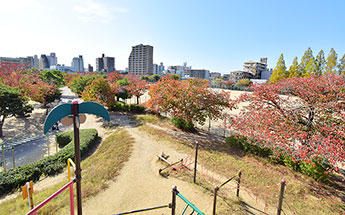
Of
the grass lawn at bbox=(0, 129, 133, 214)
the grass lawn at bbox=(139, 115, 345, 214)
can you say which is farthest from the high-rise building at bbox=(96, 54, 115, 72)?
the grass lawn at bbox=(139, 115, 345, 214)

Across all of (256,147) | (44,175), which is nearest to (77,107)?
(44,175)

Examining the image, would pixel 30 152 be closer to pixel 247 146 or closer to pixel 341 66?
pixel 247 146

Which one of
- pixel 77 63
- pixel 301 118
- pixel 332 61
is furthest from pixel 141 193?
pixel 77 63

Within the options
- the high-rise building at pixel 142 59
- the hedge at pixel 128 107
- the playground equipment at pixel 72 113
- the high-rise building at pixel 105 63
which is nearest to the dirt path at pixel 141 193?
the playground equipment at pixel 72 113

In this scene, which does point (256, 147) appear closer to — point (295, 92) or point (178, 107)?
point (295, 92)

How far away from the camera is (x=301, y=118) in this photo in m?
6.96

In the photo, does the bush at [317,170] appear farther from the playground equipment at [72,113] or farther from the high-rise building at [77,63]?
the high-rise building at [77,63]

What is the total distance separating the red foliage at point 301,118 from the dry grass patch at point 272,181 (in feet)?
3.10

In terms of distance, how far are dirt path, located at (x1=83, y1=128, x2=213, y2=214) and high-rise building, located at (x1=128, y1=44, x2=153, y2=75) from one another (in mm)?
92583

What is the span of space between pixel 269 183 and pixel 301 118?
10.2ft

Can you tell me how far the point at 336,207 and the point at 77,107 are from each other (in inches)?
294

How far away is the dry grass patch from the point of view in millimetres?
5047

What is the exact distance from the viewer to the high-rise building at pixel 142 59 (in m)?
94.6

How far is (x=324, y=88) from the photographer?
6.60m
